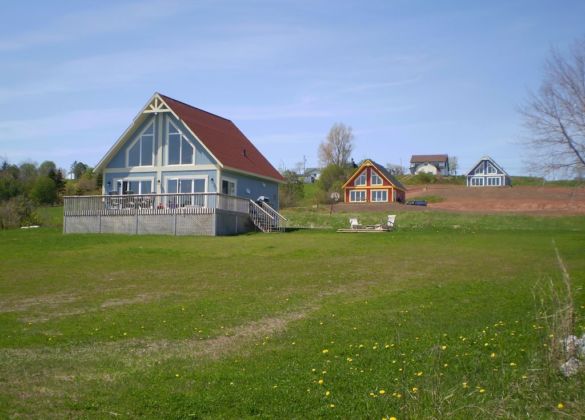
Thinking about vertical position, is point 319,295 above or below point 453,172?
below

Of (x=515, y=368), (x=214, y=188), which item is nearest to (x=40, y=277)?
(x=515, y=368)

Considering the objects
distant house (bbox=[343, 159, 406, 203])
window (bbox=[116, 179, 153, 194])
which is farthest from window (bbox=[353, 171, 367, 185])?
window (bbox=[116, 179, 153, 194])

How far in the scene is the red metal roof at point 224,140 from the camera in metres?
36.9

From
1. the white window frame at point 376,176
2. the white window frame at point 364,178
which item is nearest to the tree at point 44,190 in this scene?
the white window frame at point 364,178

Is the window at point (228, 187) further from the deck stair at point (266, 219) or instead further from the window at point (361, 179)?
the window at point (361, 179)

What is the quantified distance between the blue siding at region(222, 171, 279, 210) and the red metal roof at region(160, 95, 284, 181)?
592 mm

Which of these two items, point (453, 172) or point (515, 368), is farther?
point (453, 172)

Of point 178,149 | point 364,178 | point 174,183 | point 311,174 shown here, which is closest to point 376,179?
point 364,178

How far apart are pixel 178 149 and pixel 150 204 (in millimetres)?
4568

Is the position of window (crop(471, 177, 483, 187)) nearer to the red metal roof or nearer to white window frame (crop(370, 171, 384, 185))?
white window frame (crop(370, 171, 384, 185))

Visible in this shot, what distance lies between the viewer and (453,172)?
448 ft

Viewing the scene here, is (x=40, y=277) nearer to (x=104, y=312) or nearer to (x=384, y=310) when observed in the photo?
(x=104, y=312)

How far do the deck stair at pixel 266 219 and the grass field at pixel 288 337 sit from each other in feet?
44.9

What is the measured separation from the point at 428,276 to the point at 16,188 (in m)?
51.5
